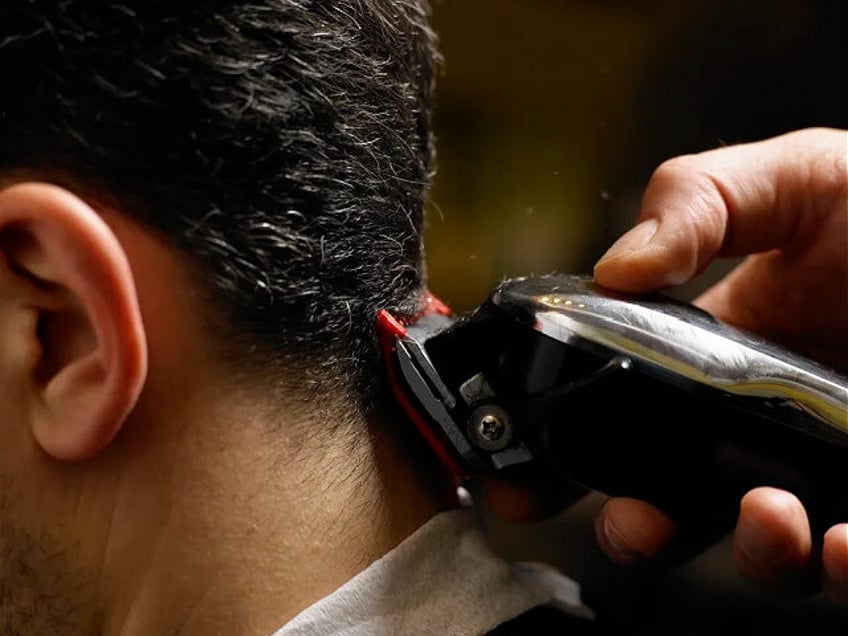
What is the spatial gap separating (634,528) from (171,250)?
15.1 inches

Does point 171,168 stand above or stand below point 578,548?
above

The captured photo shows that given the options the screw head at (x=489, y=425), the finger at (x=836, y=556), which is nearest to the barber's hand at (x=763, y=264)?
the finger at (x=836, y=556)

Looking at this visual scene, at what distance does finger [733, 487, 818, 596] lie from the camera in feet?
2.07

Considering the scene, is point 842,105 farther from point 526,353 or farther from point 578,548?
point 526,353

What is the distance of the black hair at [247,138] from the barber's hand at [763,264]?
0.17 m

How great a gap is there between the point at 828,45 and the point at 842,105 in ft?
0.34

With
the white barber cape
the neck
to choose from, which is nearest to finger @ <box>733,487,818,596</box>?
the white barber cape

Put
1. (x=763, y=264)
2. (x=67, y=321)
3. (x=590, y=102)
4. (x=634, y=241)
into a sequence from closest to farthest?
(x=67, y=321) → (x=634, y=241) → (x=763, y=264) → (x=590, y=102)

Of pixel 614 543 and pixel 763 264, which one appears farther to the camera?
pixel 763 264

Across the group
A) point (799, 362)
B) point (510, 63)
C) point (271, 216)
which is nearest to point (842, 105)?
point (510, 63)

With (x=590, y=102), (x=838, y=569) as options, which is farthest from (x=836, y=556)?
(x=590, y=102)

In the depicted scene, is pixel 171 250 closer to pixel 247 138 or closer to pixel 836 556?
pixel 247 138

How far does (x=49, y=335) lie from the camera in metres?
0.57

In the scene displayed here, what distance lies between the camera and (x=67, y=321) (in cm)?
56
